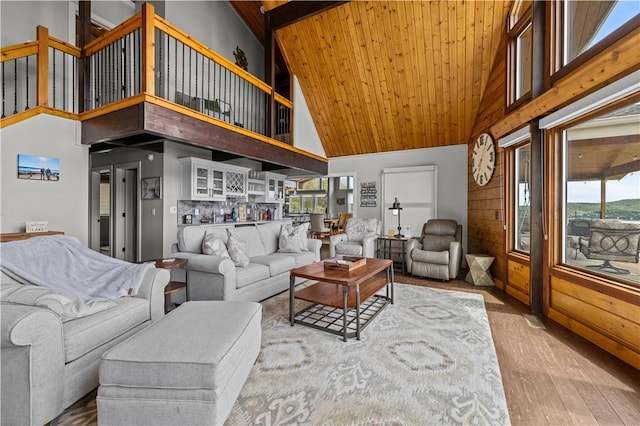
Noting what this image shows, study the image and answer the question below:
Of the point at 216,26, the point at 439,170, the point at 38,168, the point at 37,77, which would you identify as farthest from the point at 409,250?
the point at 216,26

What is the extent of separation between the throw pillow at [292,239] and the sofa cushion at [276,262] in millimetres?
341

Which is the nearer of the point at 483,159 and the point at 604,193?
the point at 604,193

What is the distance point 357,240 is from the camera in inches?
215

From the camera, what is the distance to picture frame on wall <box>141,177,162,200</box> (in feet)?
14.6

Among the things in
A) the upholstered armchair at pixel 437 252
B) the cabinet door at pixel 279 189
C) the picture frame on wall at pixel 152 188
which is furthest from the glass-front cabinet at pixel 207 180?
the upholstered armchair at pixel 437 252

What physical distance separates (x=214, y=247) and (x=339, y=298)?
157cm

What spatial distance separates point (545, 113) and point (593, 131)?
0.47 m

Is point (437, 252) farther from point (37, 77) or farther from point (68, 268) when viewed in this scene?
point (37, 77)

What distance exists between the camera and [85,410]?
1621 mm

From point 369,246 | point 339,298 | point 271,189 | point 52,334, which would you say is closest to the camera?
point 52,334

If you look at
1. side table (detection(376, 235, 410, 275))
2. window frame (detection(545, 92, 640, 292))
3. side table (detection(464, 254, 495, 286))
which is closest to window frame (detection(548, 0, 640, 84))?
window frame (detection(545, 92, 640, 292))

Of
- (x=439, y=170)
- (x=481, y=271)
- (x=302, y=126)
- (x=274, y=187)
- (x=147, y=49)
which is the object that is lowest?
(x=481, y=271)

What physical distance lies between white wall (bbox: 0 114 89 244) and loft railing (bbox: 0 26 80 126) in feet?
0.48

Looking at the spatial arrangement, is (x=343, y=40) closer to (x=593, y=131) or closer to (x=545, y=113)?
(x=545, y=113)
